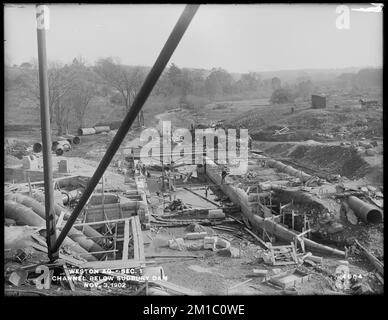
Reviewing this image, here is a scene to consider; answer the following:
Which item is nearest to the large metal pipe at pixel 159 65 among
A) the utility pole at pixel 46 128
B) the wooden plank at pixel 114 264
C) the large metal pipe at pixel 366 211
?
the utility pole at pixel 46 128

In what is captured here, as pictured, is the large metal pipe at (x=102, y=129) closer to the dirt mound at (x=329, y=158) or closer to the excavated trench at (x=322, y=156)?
the excavated trench at (x=322, y=156)

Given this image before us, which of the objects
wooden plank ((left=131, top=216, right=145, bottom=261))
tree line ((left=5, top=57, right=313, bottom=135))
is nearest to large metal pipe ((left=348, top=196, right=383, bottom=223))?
tree line ((left=5, top=57, right=313, bottom=135))

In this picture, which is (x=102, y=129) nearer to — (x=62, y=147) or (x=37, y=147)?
(x=62, y=147)

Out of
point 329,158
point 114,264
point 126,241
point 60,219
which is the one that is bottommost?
point 114,264

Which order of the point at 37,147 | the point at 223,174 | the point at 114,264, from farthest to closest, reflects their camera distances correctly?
the point at 223,174 < the point at 37,147 < the point at 114,264

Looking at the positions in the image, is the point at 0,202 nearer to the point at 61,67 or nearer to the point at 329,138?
the point at 61,67

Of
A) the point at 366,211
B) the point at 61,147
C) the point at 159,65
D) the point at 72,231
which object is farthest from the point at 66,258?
the point at 366,211

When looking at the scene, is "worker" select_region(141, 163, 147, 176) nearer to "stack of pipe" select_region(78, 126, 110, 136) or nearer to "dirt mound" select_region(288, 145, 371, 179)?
"stack of pipe" select_region(78, 126, 110, 136)

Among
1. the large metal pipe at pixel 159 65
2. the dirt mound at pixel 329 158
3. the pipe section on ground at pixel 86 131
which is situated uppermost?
the large metal pipe at pixel 159 65
